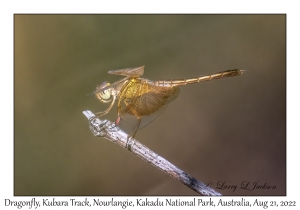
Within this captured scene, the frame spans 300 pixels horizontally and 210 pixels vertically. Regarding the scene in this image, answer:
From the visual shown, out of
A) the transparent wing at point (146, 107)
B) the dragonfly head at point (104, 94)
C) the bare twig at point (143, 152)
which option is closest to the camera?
the bare twig at point (143, 152)

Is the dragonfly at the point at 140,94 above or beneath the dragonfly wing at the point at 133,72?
beneath

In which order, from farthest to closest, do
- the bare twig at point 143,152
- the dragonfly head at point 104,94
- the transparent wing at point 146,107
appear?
the dragonfly head at point 104,94 < the transparent wing at point 146,107 < the bare twig at point 143,152

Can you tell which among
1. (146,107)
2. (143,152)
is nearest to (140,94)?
(146,107)

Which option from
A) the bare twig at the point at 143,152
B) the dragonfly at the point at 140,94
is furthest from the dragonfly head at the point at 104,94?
the bare twig at the point at 143,152

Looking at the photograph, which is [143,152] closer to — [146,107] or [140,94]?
[146,107]

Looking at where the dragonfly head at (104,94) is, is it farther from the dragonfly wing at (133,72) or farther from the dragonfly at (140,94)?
the dragonfly wing at (133,72)

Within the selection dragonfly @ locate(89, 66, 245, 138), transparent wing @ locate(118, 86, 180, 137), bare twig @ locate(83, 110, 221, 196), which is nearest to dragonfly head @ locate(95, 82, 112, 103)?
dragonfly @ locate(89, 66, 245, 138)
